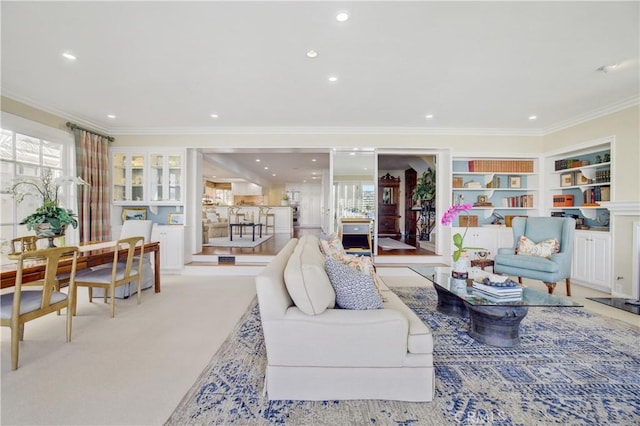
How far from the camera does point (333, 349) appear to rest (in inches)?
64.8

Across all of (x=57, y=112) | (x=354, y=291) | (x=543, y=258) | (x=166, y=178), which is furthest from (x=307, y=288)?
(x=57, y=112)

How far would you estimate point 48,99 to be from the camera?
3.88m

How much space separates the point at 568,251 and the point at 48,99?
297 inches

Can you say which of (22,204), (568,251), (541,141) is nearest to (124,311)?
(22,204)

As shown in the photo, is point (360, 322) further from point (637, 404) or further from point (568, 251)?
point (568, 251)

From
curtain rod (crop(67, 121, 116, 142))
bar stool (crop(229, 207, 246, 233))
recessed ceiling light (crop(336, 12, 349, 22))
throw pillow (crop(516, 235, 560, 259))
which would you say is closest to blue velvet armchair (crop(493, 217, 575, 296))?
throw pillow (crop(516, 235, 560, 259))

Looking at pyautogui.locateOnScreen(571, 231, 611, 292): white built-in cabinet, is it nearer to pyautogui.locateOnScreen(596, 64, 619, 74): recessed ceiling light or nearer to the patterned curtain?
A: pyautogui.locateOnScreen(596, 64, 619, 74): recessed ceiling light

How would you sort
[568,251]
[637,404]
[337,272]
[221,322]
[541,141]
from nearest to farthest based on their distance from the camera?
1. [637,404]
2. [337,272]
3. [221,322]
4. [568,251]
5. [541,141]

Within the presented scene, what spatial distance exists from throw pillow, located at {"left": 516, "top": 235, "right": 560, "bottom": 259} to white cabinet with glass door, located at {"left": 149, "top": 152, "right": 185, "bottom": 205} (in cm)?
583

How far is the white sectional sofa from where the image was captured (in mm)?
1637

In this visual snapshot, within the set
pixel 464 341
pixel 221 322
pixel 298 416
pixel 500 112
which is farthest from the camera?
pixel 500 112

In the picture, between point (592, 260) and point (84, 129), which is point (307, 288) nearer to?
point (592, 260)

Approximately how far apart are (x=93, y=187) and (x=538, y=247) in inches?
285

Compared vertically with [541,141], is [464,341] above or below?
below
